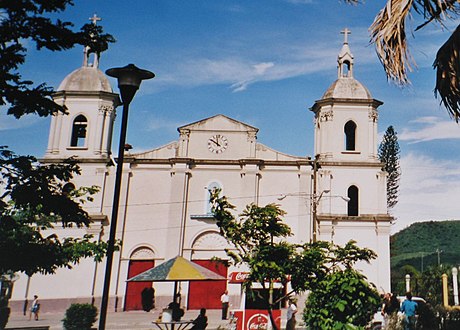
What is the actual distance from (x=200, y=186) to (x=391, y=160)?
20.9 m

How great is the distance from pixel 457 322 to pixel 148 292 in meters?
17.3

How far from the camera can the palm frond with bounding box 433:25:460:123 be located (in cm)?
522

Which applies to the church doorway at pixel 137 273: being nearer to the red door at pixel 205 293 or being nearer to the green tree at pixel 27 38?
the red door at pixel 205 293

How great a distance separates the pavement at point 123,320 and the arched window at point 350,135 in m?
11.2

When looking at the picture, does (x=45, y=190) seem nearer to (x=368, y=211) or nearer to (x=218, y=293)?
(x=218, y=293)

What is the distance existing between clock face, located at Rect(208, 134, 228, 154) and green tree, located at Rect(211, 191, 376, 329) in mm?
14513

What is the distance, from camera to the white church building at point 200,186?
25766 mm

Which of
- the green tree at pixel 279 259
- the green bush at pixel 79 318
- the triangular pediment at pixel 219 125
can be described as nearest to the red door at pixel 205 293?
the triangular pediment at pixel 219 125

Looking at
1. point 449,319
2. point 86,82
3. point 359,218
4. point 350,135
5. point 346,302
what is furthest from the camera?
point 350,135

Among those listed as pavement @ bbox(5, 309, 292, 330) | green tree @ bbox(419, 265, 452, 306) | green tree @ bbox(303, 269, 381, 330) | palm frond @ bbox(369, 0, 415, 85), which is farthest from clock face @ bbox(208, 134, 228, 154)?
palm frond @ bbox(369, 0, 415, 85)

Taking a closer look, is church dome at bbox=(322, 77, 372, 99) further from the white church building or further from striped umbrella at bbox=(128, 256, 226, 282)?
striped umbrella at bbox=(128, 256, 226, 282)

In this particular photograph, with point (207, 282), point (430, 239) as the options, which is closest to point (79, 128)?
point (207, 282)

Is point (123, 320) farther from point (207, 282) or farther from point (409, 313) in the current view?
point (409, 313)

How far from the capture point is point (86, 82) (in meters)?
28.3
